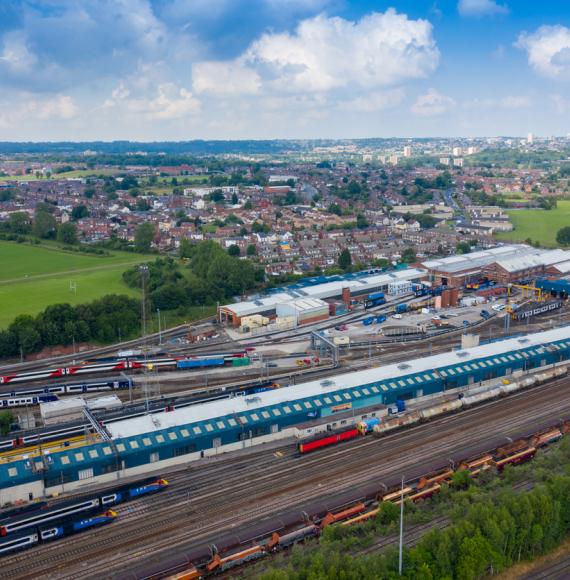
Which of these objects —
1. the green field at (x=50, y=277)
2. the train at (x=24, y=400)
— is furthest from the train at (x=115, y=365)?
the green field at (x=50, y=277)

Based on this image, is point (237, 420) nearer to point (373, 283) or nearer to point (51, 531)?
point (51, 531)

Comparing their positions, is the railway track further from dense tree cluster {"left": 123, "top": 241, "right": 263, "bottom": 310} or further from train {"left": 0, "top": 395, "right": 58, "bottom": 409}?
dense tree cluster {"left": 123, "top": 241, "right": 263, "bottom": 310}

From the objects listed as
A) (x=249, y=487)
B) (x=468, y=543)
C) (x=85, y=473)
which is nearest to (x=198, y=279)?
(x=85, y=473)

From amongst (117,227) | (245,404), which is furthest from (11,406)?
(117,227)

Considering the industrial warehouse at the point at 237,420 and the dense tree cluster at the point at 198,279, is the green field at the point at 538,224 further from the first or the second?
the industrial warehouse at the point at 237,420

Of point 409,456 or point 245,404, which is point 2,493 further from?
point 409,456

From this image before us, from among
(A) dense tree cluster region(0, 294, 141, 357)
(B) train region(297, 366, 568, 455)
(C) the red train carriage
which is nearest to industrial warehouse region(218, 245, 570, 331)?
(A) dense tree cluster region(0, 294, 141, 357)
